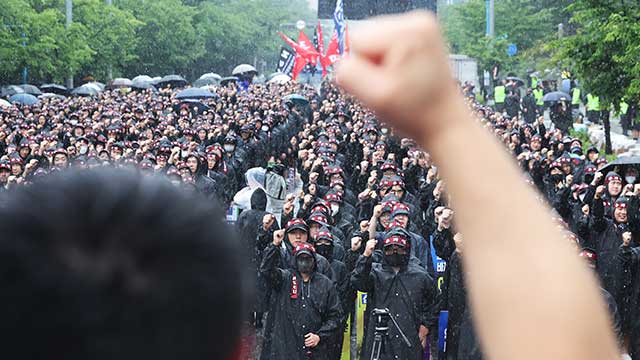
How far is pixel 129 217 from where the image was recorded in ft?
3.42

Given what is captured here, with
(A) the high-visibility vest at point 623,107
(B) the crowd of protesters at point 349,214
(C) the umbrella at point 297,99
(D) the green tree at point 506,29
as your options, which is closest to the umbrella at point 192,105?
(C) the umbrella at point 297,99

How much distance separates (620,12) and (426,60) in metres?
16.7

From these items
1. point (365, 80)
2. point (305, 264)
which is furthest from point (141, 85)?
point (365, 80)

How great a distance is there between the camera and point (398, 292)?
8750mm

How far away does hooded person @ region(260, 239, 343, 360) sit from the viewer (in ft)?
28.8

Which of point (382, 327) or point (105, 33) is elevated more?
point (382, 327)

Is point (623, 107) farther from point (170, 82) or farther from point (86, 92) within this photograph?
point (170, 82)

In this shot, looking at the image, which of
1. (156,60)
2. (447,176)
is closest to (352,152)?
(447,176)

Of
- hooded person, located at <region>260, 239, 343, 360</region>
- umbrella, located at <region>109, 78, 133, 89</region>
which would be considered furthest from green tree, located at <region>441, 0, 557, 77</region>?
hooded person, located at <region>260, 239, 343, 360</region>

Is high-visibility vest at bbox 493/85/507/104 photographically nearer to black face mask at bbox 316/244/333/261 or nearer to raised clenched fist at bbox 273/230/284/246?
black face mask at bbox 316/244/333/261

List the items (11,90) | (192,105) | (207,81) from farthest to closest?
(207,81)
(11,90)
(192,105)

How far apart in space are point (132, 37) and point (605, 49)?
31.0 metres

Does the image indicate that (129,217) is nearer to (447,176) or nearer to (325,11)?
(447,176)

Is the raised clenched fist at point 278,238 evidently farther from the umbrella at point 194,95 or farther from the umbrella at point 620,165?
the umbrella at point 194,95
